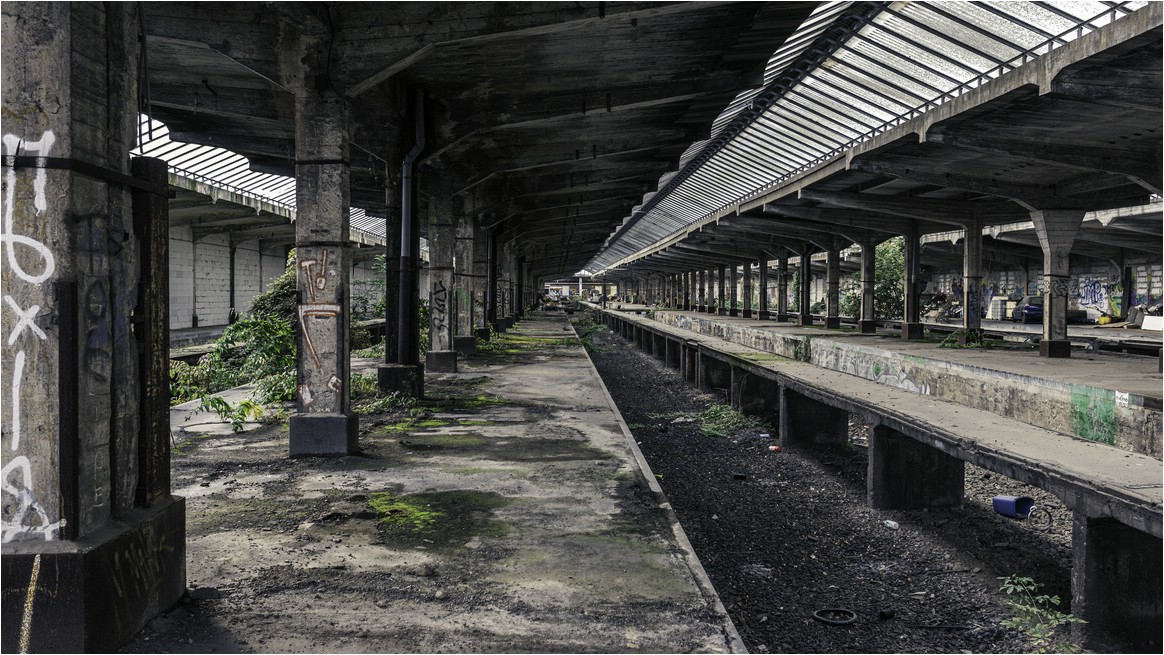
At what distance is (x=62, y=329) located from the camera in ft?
10.6

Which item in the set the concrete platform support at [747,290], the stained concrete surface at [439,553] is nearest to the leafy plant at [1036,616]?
the stained concrete surface at [439,553]

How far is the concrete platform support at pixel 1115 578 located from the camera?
5.39 meters

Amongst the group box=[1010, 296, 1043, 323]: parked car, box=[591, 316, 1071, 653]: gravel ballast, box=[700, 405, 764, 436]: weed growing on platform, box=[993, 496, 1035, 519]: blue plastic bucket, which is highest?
box=[1010, 296, 1043, 323]: parked car

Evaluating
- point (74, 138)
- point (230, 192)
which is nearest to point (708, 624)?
point (74, 138)

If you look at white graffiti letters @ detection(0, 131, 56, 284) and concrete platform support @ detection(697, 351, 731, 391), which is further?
concrete platform support @ detection(697, 351, 731, 391)

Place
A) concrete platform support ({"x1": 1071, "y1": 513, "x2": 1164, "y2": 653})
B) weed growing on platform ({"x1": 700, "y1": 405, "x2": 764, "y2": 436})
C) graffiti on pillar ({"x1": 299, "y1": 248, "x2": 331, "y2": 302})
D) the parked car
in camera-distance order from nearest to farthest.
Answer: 1. concrete platform support ({"x1": 1071, "y1": 513, "x2": 1164, "y2": 653})
2. graffiti on pillar ({"x1": 299, "y1": 248, "x2": 331, "y2": 302})
3. weed growing on platform ({"x1": 700, "y1": 405, "x2": 764, "y2": 436})
4. the parked car

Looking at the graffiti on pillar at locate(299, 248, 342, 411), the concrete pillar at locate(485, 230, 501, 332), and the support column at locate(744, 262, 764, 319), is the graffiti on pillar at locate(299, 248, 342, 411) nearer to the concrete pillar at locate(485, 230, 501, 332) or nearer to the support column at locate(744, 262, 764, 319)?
the concrete pillar at locate(485, 230, 501, 332)

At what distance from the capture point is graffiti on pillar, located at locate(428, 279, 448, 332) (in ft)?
54.4

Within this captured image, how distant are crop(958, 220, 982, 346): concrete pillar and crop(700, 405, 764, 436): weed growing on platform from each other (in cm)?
755

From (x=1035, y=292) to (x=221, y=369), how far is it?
136 ft

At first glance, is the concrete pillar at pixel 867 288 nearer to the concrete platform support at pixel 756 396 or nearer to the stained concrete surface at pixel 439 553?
the concrete platform support at pixel 756 396

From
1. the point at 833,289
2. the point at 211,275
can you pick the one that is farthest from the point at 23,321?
the point at 211,275

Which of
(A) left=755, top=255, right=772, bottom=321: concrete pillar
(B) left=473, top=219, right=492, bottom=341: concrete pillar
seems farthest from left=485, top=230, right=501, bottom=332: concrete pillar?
(A) left=755, top=255, right=772, bottom=321: concrete pillar

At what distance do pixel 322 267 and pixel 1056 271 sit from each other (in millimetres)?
15325
